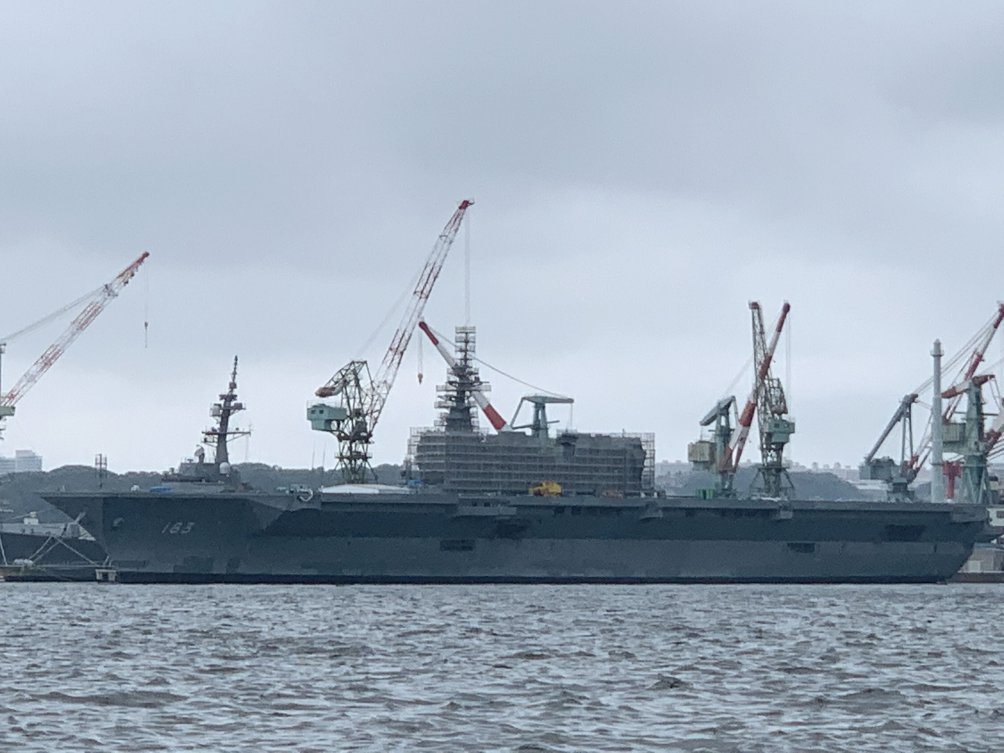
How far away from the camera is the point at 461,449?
3693 inches

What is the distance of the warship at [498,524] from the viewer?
267 feet

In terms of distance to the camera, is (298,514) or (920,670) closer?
(920,670)

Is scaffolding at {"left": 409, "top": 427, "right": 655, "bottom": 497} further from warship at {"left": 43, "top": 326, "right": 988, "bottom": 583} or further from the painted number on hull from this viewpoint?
the painted number on hull

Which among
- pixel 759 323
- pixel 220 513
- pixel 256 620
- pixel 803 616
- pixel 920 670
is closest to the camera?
pixel 920 670

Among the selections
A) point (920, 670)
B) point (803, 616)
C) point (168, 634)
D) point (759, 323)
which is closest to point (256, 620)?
point (168, 634)

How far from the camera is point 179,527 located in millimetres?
81062

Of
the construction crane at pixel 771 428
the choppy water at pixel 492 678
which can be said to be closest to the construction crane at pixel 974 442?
the construction crane at pixel 771 428

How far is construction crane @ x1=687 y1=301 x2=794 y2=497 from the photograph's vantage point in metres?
107

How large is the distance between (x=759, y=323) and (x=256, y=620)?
2470 inches

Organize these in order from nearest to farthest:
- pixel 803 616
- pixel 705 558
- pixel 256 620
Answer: pixel 256 620, pixel 803 616, pixel 705 558

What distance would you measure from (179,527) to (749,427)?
44.2 m

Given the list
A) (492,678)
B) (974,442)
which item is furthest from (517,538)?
(492,678)

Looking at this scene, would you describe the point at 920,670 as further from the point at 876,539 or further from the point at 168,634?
→ the point at 876,539

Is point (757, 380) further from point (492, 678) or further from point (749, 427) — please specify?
point (492, 678)
